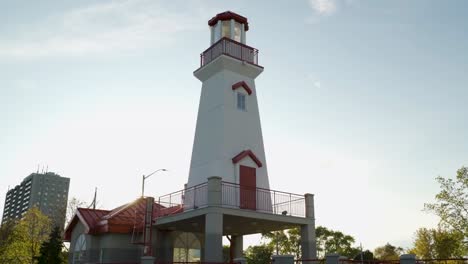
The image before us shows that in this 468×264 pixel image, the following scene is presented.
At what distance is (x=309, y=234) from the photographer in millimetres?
21812

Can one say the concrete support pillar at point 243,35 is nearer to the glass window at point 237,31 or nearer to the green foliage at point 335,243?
the glass window at point 237,31

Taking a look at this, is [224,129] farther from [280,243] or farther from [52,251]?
[280,243]

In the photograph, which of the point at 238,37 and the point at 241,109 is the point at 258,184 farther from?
the point at 238,37

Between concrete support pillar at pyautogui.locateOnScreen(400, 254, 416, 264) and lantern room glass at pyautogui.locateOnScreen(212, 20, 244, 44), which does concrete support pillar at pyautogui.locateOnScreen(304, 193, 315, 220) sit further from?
lantern room glass at pyautogui.locateOnScreen(212, 20, 244, 44)

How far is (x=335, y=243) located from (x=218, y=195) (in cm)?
2902

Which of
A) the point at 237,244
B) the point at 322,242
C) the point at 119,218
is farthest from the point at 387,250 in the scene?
the point at 119,218

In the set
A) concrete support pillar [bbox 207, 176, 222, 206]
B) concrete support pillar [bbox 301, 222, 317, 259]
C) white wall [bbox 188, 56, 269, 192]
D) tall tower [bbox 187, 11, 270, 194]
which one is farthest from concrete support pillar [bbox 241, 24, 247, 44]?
concrete support pillar [bbox 301, 222, 317, 259]

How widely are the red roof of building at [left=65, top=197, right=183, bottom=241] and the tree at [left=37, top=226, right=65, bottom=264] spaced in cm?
173

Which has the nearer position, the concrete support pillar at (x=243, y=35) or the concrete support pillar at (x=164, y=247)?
the concrete support pillar at (x=164, y=247)

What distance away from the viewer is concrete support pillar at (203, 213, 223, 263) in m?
18.4

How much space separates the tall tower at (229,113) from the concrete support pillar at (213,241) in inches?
157

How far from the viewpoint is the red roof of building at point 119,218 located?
2356 centimetres

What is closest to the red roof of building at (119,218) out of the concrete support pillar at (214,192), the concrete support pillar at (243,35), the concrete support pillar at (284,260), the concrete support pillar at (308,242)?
the concrete support pillar at (214,192)

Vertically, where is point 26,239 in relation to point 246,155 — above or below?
below
